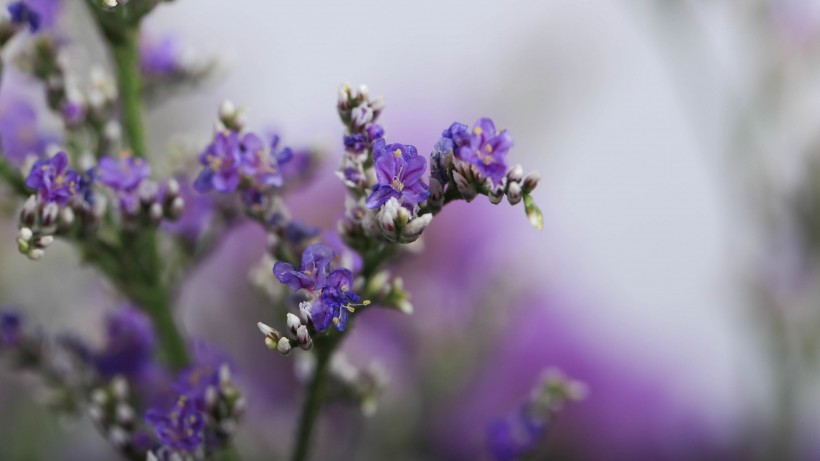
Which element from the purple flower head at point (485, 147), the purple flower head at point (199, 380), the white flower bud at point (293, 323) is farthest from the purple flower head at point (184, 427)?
the purple flower head at point (485, 147)

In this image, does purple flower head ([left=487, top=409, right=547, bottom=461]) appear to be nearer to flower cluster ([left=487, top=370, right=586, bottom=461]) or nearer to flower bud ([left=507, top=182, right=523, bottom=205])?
flower cluster ([left=487, top=370, right=586, bottom=461])

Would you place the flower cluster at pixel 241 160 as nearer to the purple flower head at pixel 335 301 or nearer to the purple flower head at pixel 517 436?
the purple flower head at pixel 335 301

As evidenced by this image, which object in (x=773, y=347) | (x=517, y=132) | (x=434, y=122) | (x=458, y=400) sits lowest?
(x=458, y=400)

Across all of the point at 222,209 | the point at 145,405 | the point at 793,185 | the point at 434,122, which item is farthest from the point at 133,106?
the point at 434,122

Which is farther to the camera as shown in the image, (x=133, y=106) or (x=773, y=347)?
(x=773, y=347)

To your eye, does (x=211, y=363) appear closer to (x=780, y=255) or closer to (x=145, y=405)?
(x=145, y=405)

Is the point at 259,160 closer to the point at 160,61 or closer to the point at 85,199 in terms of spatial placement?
the point at 85,199
